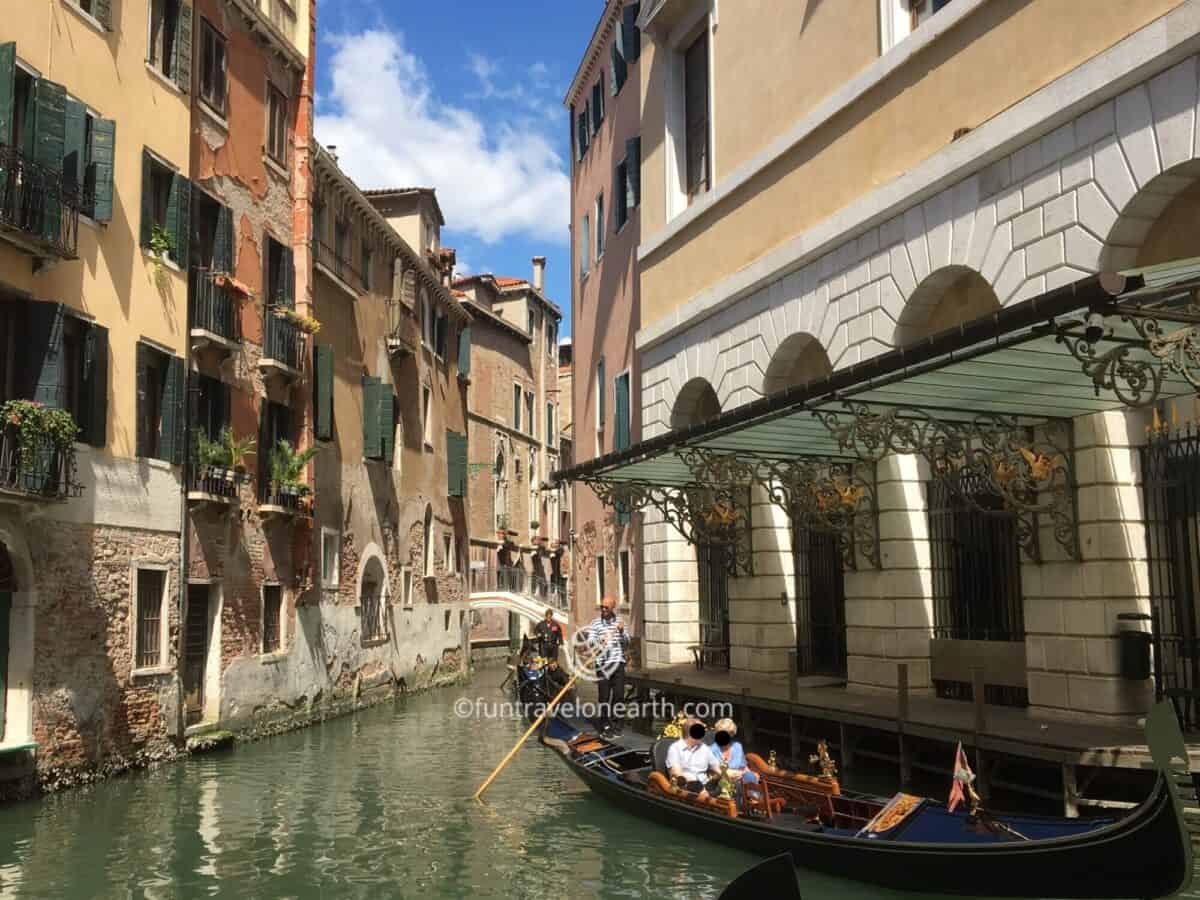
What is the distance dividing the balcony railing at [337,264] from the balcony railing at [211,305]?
4.22 m

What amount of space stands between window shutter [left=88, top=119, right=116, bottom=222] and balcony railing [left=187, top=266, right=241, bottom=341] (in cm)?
246

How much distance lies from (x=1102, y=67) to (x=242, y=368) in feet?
41.2

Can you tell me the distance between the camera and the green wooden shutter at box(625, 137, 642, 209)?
21.7 metres

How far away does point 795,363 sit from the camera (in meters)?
16.3

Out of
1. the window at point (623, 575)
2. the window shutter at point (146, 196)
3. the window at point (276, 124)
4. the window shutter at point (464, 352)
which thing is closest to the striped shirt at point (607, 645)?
the window shutter at point (146, 196)

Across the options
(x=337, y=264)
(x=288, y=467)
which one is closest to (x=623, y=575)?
(x=288, y=467)

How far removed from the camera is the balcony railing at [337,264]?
72.4 ft

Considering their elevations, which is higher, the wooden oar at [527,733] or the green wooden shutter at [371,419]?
the green wooden shutter at [371,419]

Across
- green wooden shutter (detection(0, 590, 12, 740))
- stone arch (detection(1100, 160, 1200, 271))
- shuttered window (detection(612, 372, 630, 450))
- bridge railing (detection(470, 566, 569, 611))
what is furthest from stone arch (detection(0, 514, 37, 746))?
bridge railing (detection(470, 566, 569, 611))

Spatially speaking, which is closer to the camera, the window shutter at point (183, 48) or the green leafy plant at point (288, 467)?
Result: the window shutter at point (183, 48)

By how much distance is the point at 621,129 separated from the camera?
24297 mm

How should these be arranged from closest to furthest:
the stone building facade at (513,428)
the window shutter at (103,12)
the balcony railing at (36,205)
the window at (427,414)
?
the balcony railing at (36,205) < the window shutter at (103,12) < the window at (427,414) < the stone building facade at (513,428)

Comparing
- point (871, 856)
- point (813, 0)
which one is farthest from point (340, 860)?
point (813, 0)

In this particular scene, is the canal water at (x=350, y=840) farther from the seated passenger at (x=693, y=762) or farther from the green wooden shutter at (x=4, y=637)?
the green wooden shutter at (x=4, y=637)
